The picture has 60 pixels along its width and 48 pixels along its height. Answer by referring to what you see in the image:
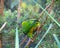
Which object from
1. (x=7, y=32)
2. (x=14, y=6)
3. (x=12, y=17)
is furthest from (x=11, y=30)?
(x=14, y=6)

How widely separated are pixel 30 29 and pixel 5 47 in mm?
565

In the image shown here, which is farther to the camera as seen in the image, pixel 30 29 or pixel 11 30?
pixel 11 30

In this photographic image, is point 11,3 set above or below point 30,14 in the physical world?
above

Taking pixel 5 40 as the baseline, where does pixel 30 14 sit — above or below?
above

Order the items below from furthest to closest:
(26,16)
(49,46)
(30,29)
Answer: (26,16) < (49,46) < (30,29)

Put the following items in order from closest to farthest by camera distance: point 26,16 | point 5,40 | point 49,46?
point 49,46 → point 5,40 → point 26,16

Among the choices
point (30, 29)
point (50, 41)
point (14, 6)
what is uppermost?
point (14, 6)

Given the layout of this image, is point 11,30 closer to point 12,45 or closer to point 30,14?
point 12,45

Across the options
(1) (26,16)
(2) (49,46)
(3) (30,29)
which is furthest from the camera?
(1) (26,16)

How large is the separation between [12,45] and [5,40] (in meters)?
0.08

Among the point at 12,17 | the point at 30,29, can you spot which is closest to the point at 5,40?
the point at 12,17

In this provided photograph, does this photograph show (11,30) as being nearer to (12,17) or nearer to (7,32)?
(7,32)

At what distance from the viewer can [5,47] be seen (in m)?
1.47

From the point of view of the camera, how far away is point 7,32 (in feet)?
4.77
